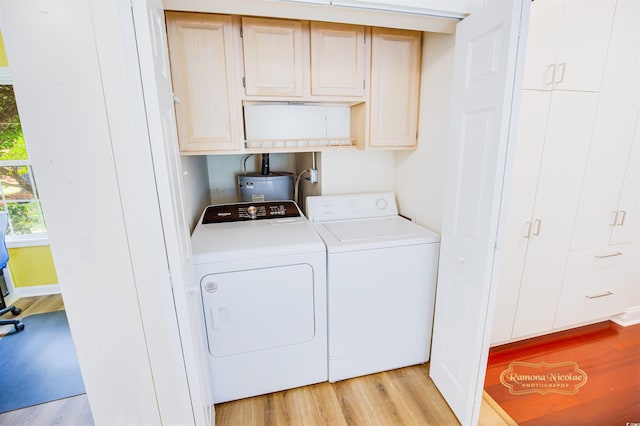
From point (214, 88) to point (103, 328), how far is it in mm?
1249

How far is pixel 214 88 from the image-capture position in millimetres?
1546

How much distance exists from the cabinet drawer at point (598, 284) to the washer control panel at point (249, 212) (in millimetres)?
2034

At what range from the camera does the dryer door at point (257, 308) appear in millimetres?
1459

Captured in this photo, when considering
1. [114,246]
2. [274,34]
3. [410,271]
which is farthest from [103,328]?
[274,34]

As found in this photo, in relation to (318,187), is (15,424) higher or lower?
lower

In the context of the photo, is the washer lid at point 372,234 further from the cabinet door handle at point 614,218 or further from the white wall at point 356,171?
the cabinet door handle at point 614,218

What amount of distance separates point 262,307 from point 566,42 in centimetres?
226

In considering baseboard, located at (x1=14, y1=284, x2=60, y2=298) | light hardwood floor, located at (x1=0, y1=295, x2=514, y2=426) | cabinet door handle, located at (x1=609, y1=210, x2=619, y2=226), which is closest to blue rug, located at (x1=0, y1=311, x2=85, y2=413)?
light hardwood floor, located at (x1=0, y1=295, x2=514, y2=426)

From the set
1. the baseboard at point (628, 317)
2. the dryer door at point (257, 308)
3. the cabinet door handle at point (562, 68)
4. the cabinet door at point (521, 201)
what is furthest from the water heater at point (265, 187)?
the baseboard at point (628, 317)

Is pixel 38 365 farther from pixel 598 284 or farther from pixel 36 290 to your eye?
pixel 598 284

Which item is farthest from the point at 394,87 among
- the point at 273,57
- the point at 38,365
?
the point at 38,365

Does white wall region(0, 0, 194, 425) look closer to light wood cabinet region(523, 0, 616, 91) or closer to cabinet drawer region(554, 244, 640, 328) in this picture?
light wood cabinet region(523, 0, 616, 91)

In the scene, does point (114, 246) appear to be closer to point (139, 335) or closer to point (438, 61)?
point (139, 335)

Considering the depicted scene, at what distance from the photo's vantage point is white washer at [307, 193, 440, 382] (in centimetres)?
159
